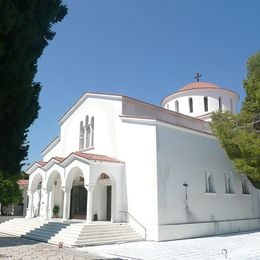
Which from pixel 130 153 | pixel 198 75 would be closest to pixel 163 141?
pixel 130 153

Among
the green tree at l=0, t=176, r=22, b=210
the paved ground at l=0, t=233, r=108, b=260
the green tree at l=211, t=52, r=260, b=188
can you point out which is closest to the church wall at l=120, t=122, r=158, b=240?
the green tree at l=211, t=52, r=260, b=188

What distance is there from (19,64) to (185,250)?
994 centimetres

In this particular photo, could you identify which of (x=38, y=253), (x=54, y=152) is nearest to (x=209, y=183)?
(x=38, y=253)

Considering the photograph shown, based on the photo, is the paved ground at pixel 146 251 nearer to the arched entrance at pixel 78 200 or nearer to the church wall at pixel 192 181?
the church wall at pixel 192 181

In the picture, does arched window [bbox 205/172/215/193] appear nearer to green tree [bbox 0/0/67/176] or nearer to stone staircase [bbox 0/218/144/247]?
stone staircase [bbox 0/218/144/247]

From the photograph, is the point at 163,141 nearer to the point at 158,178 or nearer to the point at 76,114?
the point at 158,178

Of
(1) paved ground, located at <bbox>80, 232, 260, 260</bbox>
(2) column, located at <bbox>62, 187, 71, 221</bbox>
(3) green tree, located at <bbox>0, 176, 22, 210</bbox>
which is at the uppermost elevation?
(3) green tree, located at <bbox>0, 176, 22, 210</bbox>

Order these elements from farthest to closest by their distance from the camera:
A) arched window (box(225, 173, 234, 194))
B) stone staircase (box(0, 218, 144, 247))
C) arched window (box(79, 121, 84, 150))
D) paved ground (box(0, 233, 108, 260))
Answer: arched window (box(79, 121, 84, 150)), arched window (box(225, 173, 234, 194)), stone staircase (box(0, 218, 144, 247)), paved ground (box(0, 233, 108, 260))

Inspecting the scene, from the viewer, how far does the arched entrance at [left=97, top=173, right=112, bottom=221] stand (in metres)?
20.9

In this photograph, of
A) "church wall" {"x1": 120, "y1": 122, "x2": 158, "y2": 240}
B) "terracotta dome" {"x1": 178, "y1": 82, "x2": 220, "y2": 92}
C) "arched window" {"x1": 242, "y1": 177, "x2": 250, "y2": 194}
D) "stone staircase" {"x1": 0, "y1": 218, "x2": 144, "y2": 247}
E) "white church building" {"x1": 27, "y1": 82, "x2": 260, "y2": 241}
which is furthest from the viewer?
"terracotta dome" {"x1": 178, "y1": 82, "x2": 220, "y2": 92}

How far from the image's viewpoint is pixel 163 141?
18938 millimetres

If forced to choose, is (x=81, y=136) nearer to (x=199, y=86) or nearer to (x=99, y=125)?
(x=99, y=125)

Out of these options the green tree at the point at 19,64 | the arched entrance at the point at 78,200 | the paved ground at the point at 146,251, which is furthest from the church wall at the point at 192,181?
the green tree at the point at 19,64

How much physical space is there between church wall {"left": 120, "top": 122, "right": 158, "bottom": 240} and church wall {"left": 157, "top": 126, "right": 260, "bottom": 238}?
386mm
